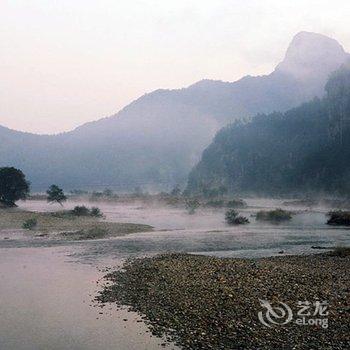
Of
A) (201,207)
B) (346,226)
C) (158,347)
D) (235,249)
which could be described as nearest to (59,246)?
(235,249)

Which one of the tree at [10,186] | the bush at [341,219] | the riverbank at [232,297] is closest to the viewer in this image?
the riverbank at [232,297]

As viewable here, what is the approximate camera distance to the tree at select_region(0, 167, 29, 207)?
115 meters

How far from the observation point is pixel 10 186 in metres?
116

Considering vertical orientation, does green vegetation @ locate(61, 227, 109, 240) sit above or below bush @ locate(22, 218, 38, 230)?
below

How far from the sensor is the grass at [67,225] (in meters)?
72.2

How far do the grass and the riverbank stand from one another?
110 feet

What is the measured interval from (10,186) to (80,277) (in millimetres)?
88458

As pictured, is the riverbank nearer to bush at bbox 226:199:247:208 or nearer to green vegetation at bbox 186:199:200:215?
green vegetation at bbox 186:199:200:215

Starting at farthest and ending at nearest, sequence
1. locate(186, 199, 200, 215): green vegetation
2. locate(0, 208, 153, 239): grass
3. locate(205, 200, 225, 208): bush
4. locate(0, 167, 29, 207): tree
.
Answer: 1. locate(205, 200, 225, 208): bush
2. locate(186, 199, 200, 215): green vegetation
3. locate(0, 167, 29, 207): tree
4. locate(0, 208, 153, 239): grass

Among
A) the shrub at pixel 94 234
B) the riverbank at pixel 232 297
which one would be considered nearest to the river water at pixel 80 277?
the riverbank at pixel 232 297

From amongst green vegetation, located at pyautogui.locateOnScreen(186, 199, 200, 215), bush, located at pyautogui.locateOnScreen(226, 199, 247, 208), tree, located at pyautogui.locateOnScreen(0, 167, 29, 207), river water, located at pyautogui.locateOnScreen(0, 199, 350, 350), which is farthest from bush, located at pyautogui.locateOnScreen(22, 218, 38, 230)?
bush, located at pyautogui.locateOnScreen(226, 199, 247, 208)

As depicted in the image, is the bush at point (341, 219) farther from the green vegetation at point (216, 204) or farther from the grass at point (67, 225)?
the green vegetation at point (216, 204)

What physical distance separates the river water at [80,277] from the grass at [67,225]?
5.80 meters

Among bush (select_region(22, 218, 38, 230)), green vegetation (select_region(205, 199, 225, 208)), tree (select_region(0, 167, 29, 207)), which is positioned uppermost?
tree (select_region(0, 167, 29, 207))
